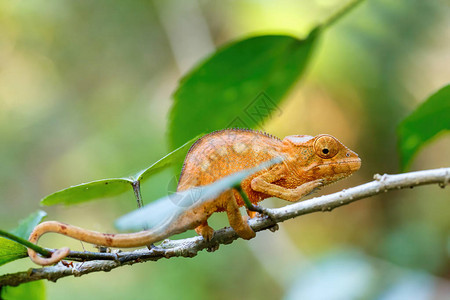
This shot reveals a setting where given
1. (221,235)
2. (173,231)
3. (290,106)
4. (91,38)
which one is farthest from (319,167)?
(91,38)

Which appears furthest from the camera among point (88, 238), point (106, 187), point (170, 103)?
point (170, 103)

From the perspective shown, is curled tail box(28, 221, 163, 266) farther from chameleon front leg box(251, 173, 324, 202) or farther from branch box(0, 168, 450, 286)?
chameleon front leg box(251, 173, 324, 202)

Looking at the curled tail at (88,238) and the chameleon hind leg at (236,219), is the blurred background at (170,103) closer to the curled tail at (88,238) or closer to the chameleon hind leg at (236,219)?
the chameleon hind leg at (236,219)

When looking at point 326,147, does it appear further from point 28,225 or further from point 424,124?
point 28,225

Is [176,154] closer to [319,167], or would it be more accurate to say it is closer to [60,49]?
[319,167]


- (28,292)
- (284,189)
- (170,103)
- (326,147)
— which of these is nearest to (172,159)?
(284,189)

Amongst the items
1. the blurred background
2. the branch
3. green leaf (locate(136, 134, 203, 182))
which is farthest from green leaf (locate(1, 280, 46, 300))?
the blurred background

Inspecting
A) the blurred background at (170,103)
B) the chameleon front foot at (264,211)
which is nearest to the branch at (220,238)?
the chameleon front foot at (264,211)

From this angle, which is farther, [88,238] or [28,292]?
[28,292]
